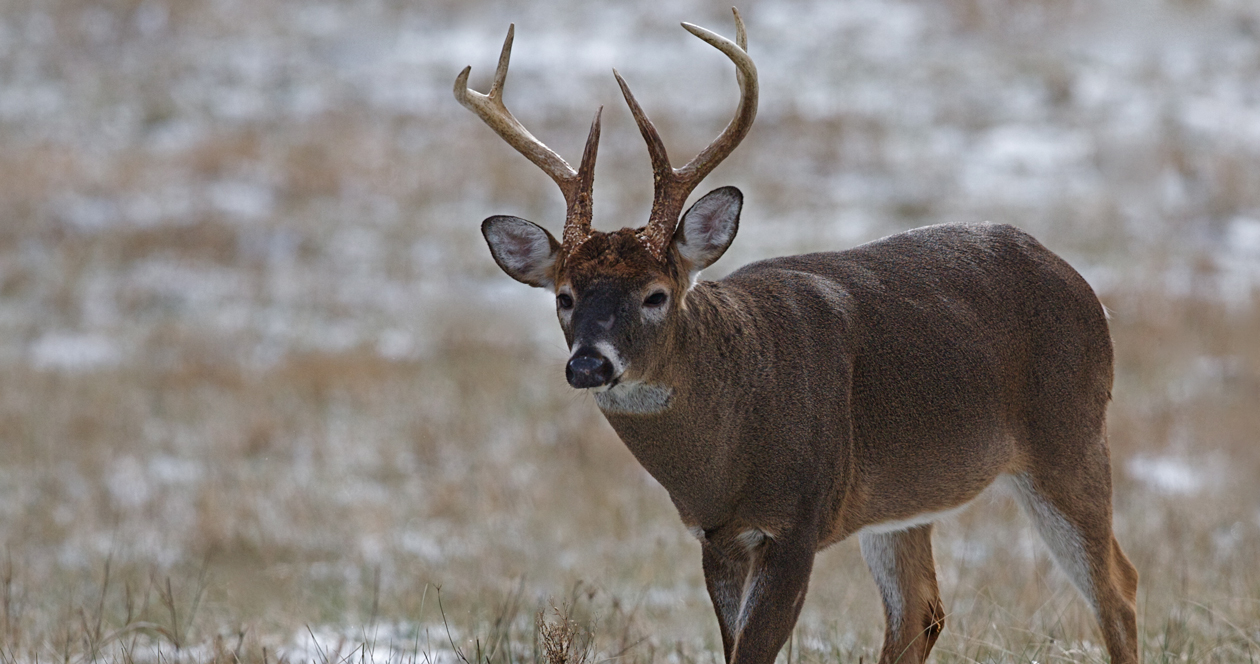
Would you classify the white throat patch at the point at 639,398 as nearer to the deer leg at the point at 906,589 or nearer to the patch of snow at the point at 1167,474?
the deer leg at the point at 906,589

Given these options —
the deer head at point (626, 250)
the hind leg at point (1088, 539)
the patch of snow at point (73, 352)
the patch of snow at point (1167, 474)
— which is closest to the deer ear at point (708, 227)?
the deer head at point (626, 250)

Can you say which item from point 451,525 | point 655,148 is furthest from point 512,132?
point 451,525

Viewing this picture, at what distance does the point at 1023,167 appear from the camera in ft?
60.9

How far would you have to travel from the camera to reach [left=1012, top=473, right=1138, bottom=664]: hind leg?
455 centimetres

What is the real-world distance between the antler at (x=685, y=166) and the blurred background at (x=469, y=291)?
2.68 ft

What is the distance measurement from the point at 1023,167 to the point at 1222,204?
2583 mm

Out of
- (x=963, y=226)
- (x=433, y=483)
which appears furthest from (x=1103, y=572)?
(x=433, y=483)

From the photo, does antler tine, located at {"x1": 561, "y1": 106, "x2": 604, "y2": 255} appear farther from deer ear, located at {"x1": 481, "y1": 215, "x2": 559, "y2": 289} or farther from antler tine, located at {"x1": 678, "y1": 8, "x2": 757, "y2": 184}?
antler tine, located at {"x1": 678, "y1": 8, "x2": 757, "y2": 184}

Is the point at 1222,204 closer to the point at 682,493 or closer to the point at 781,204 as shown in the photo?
the point at 781,204

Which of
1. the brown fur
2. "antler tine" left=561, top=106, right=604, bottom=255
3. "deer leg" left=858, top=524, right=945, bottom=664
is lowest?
"deer leg" left=858, top=524, right=945, bottom=664

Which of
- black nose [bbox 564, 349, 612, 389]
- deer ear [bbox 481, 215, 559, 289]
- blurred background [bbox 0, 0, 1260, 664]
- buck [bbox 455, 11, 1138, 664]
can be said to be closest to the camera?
black nose [bbox 564, 349, 612, 389]

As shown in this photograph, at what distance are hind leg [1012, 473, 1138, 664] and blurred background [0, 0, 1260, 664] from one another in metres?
0.14

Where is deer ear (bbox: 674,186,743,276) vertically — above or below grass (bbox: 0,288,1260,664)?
above

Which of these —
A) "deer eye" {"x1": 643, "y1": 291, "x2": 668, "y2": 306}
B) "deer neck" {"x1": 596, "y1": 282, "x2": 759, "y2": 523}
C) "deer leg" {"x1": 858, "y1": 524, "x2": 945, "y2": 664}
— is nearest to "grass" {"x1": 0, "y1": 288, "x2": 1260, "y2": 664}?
"deer leg" {"x1": 858, "y1": 524, "x2": 945, "y2": 664}
